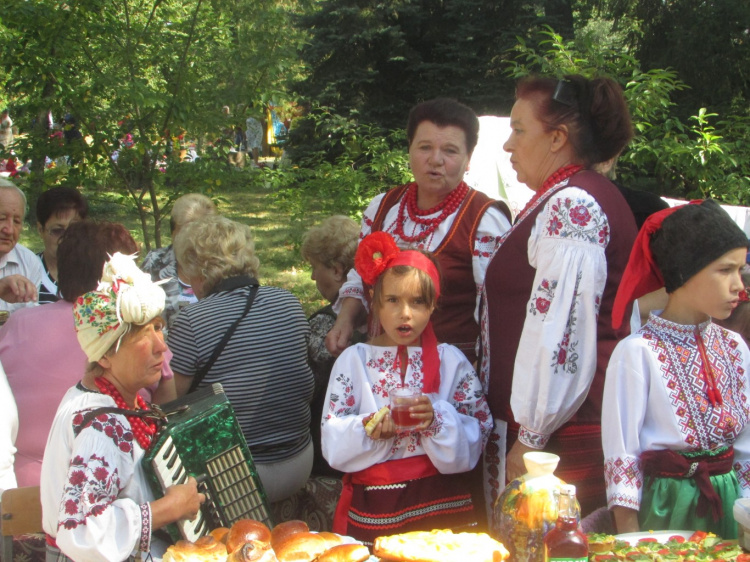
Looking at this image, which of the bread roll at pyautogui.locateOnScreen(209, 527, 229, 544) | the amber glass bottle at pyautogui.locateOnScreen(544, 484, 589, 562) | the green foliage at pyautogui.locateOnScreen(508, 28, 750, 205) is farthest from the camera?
the green foliage at pyautogui.locateOnScreen(508, 28, 750, 205)

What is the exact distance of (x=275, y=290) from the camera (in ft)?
11.3

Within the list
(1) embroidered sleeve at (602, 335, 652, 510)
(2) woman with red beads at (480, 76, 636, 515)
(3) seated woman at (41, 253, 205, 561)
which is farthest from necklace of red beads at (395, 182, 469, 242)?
(3) seated woman at (41, 253, 205, 561)

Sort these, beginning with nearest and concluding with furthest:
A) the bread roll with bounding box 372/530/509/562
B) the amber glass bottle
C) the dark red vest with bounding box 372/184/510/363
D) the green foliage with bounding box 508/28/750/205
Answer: the amber glass bottle, the bread roll with bounding box 372/530/509/562, the dark red vest with bounding box 372/184/510/363, the green foliage with bounding box 508/28/750/205

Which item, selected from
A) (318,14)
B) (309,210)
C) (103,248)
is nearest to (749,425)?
(103,248)

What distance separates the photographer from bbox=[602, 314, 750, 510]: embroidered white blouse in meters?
2.33

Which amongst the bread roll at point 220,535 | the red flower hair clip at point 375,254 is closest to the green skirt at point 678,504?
the red flower hair clip at point 375,254

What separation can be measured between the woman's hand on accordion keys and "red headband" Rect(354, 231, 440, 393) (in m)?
0.89

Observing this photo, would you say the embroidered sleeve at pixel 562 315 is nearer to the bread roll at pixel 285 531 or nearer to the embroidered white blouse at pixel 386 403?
the embroidered white blouse at pixel 386 403

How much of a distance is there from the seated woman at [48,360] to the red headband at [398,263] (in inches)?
36.1

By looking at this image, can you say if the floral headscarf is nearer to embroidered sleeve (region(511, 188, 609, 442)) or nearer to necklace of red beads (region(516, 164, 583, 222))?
embroidered sleeve (region(511, 188, 609, 442))

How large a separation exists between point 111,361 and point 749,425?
200 centimetres

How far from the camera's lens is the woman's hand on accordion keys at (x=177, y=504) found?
217 cm

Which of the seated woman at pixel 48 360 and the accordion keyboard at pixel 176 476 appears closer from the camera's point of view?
the accordion keyboard at pixel 176 476

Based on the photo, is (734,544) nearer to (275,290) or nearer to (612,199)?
(612,199)
